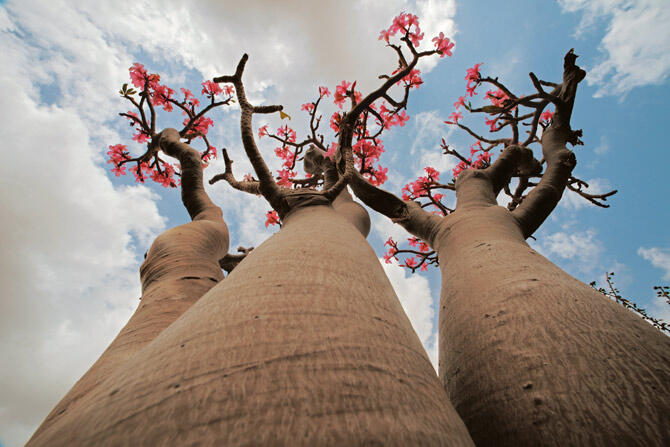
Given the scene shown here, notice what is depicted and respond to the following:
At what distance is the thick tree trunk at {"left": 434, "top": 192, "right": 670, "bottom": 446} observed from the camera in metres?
0.59

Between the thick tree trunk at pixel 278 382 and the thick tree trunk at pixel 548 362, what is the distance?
0.95ft

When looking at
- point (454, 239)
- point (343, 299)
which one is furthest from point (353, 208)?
point (343, 299)

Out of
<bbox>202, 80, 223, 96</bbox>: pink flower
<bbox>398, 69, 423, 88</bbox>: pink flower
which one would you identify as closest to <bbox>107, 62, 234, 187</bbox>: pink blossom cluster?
<bbox>202, 80, 223, 96</bbox>: pink flower

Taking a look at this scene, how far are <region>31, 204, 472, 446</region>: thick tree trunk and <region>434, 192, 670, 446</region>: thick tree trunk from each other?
0.29 meters

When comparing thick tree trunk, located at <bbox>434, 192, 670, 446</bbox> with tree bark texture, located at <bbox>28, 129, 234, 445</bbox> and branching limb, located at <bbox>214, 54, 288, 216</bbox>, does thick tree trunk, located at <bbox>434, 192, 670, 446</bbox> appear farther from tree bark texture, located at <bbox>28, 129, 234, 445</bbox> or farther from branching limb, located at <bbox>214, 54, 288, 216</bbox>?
branching limb, located at <bbox>214, 54, 288, 216</bbox>

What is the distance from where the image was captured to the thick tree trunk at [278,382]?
369 mm

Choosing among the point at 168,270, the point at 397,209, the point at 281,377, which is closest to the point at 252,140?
the point at 168,270

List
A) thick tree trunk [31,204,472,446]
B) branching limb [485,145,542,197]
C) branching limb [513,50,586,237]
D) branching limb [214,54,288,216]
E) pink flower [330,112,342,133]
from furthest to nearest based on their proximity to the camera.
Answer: pink flower [330,112,342,133], branching limb [485,145,542,197], branching limb [513,50,586,237], branching limb [214,54,288,216], thick tree trunk [31,204,472,446]

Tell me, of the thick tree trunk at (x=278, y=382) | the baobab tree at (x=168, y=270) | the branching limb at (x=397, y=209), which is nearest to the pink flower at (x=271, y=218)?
the baobab tree at (x=168, y=270)

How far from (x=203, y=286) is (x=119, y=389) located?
0.99m

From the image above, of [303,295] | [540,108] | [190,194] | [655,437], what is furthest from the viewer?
[540,108]

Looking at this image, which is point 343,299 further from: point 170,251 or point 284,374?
point 170,251

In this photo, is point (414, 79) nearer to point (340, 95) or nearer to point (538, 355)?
point (340, 95)

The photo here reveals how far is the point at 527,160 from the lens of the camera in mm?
2637
